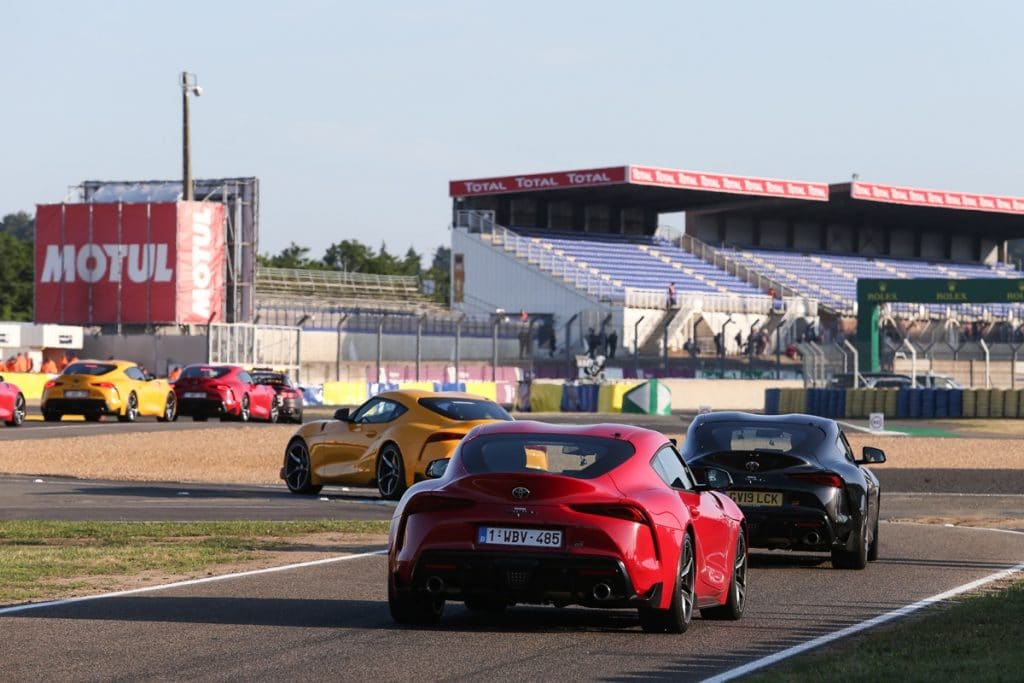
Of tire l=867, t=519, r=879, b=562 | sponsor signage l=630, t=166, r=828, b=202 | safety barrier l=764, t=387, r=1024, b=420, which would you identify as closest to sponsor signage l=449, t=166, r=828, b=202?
sponsor signage l=630, t=166, r=828, b=202

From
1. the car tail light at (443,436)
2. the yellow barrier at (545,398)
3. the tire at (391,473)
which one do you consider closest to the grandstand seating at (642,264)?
the yellow barrier at (545,398)

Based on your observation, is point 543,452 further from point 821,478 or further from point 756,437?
point 756,437

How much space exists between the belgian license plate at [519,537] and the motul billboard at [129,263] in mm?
58448

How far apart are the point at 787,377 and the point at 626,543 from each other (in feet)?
199

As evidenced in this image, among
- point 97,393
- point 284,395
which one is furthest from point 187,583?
point 284,395

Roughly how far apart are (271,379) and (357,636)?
3552 cm

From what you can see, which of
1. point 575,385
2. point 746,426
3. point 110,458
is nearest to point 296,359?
point 575,385

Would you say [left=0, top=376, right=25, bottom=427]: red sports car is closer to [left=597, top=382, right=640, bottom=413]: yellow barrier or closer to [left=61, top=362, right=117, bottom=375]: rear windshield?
[left=61, top=362, right=117, bottom=375]: rear windshield

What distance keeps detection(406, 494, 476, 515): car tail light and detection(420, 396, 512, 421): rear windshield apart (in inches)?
458

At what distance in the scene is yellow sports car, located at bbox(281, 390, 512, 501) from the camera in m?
21.9

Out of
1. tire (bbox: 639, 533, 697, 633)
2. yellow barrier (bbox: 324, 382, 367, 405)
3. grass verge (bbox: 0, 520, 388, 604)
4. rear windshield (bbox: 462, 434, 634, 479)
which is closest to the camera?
tire (bbox: 639, 533, 697, 633)

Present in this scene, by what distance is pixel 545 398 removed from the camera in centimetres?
6216

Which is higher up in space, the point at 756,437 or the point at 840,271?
the point at 840,271

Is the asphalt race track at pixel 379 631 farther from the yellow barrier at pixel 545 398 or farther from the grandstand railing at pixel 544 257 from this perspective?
the grandstand railing at pixel 544 257
